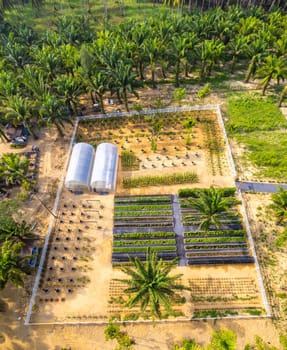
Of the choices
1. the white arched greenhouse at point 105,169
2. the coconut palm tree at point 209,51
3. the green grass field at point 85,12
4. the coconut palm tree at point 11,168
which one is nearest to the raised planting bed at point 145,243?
the white arched greenhouse at point 105,169

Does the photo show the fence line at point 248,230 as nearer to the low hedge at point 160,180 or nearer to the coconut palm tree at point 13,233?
the low hedge at point 160,180

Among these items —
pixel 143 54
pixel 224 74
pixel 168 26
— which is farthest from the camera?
pixel 224 74

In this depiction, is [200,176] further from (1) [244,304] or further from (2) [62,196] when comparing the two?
(2) [62,196]

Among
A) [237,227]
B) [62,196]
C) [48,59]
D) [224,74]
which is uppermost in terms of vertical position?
[224,74]

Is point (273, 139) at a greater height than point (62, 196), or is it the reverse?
point (273, 139)

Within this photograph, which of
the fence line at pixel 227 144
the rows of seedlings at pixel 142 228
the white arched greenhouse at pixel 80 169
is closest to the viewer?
the rows of seedlings at pixel 142 228

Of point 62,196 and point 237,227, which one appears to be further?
point 62,196

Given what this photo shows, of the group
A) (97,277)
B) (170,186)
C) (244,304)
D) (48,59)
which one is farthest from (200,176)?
(48,59)
